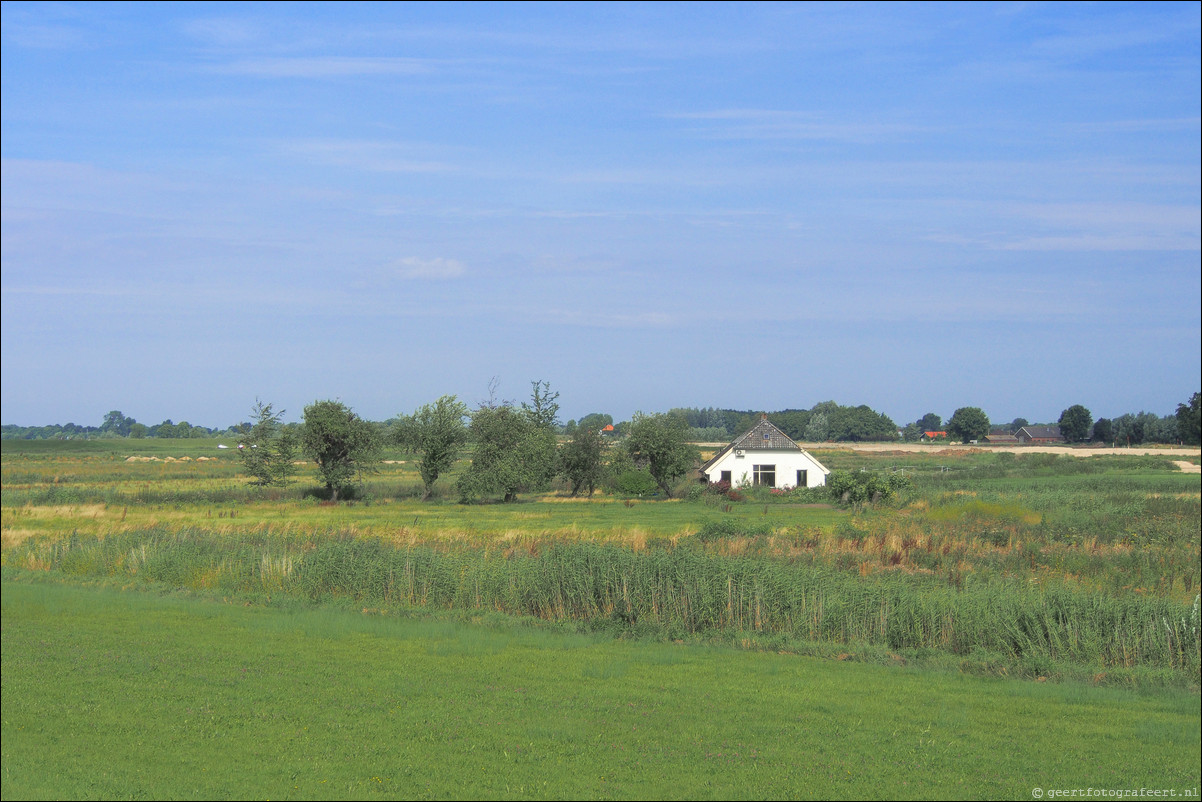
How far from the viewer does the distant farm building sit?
124m

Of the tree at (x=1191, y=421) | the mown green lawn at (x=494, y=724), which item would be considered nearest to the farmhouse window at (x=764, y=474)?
the tree at (x=1191, y=421)

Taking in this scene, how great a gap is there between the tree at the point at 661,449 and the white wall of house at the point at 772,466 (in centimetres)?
272

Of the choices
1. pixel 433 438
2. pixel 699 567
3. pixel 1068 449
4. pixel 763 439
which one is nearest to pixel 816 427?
pixel 1068 449

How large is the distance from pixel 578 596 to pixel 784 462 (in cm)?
4674

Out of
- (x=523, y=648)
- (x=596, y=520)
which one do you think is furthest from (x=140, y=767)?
(x=596, y=520)

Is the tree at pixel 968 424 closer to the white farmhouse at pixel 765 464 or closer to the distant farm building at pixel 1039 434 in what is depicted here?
the distant farm building at pixel 1039 434

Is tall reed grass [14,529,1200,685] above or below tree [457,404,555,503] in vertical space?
below

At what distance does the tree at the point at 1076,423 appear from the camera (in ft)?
321

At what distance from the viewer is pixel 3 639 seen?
8.44 m

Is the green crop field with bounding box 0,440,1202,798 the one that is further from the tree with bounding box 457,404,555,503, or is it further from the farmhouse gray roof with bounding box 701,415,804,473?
the farmhouse gray roof with bounding box 701,415,804,473

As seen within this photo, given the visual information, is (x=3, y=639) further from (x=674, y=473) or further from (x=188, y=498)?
(x=674, y=473)

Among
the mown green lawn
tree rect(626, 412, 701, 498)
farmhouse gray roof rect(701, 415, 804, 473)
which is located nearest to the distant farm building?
farmhouse gray roof rect(701, 415, 804, 473)

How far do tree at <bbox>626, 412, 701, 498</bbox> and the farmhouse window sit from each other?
487 centimetres

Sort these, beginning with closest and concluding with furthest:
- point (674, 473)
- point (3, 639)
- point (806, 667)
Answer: point (3, 639), point (806, 667), point (674, 473)
